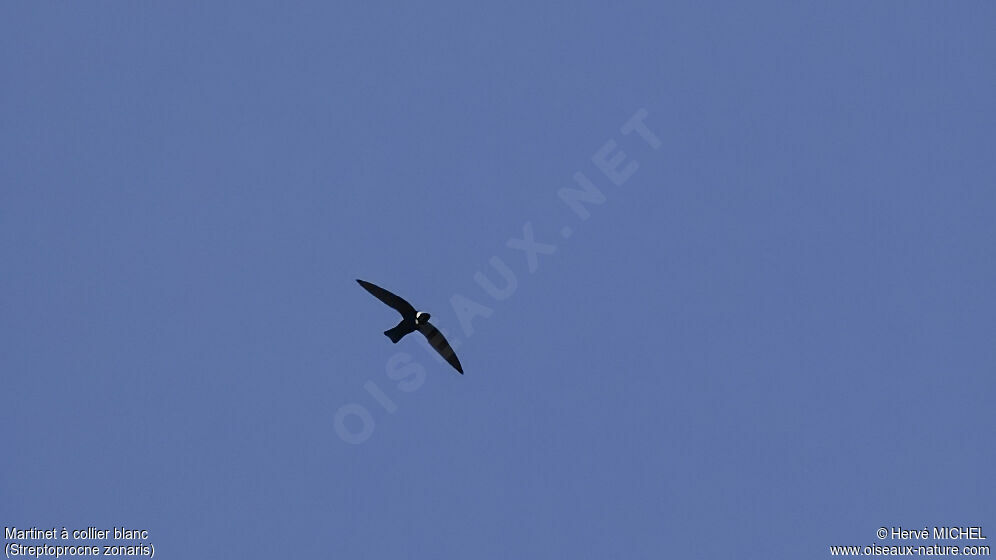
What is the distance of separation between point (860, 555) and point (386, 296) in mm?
14230

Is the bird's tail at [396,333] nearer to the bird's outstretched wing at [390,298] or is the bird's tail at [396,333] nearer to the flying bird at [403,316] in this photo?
the flying bird at [403,316]

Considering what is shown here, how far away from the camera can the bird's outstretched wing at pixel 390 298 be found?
2762 cm

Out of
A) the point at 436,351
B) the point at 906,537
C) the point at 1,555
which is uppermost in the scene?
the point at 436,351

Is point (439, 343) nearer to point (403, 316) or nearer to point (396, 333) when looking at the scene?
point (403, 316)

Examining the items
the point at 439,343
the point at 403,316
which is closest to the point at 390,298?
the point at 403,316

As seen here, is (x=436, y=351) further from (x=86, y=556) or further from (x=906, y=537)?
(x=906, y=537)

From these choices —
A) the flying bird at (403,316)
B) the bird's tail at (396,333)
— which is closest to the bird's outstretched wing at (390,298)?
the flying bird at (403,316)

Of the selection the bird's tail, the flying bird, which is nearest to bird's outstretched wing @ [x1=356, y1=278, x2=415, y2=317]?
the flying bird

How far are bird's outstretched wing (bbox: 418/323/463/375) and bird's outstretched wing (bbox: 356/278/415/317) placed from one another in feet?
1.52

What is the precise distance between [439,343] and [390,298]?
1.91m

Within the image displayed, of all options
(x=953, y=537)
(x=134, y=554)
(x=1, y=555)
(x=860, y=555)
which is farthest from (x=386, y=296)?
(x=953, y=537)

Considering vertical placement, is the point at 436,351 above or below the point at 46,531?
above

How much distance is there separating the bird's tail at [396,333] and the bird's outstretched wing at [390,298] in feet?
1.43

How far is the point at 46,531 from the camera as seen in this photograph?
30.7m
